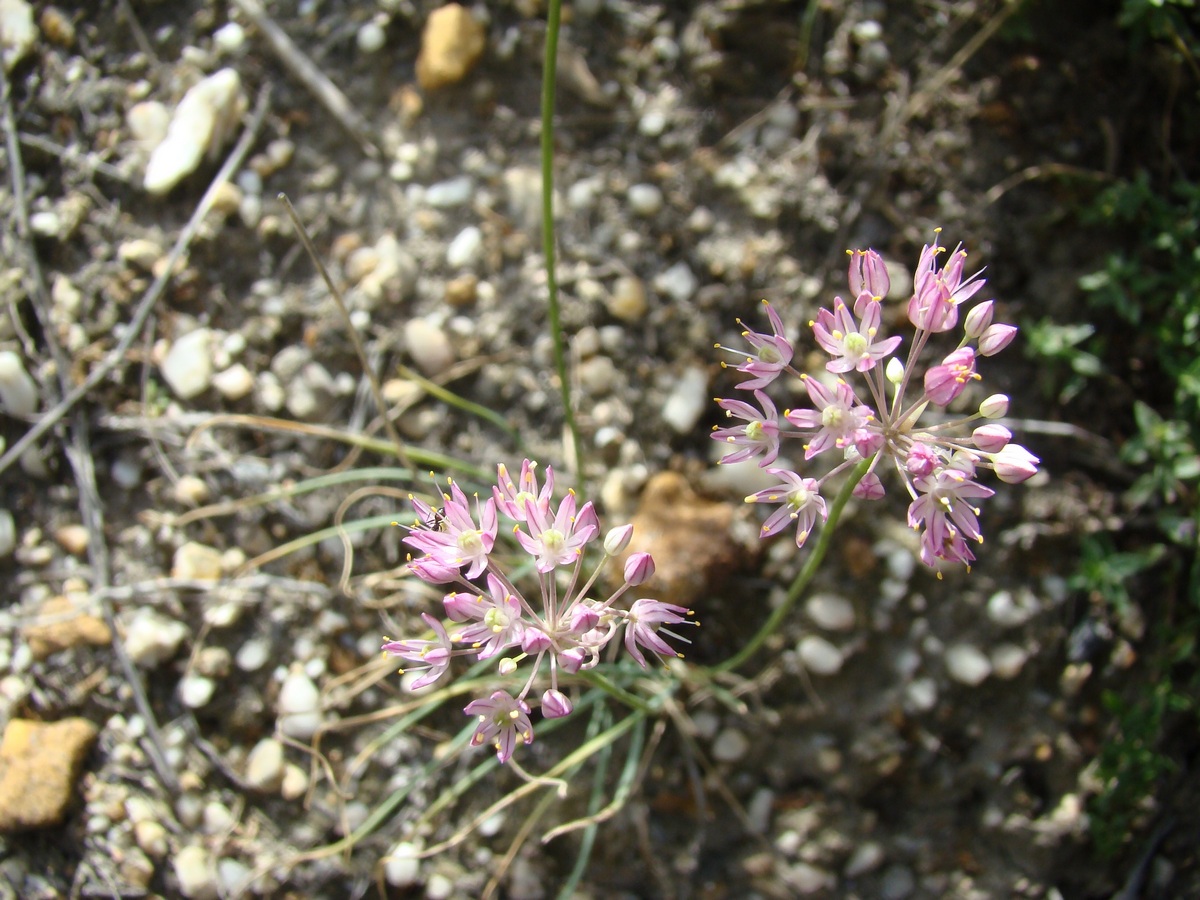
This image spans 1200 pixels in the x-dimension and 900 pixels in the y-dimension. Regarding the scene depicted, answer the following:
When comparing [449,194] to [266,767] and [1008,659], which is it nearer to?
[266,767]

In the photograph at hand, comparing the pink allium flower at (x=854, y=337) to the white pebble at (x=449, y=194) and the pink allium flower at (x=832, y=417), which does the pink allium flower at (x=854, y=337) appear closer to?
the pink allium flower at (x=832, y=417)

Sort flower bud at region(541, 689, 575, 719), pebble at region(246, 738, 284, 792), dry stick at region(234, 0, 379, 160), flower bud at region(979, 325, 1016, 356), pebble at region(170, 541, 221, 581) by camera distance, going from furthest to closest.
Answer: dry stick at region(234, 0, 379, 160) < pebble at region(170, 541, 221, 581) < pebble at region(246, 738, 284, 792) < flower bud at region(979, 325, 1016, 356) < flower bud at region(541, 689, 575, 719)

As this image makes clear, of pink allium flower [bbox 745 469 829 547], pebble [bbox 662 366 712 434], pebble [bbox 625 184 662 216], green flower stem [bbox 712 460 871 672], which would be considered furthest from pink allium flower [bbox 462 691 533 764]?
pebble [bbox 625 184 662 216]

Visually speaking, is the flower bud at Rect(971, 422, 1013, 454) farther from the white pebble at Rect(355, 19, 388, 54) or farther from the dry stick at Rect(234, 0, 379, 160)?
the white pebble at Rect(355, 19, 388, 54)

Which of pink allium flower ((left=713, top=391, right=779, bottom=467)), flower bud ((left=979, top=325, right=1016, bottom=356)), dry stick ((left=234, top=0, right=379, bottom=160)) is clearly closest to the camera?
flower bud ((left=979, top=325, right=1016, bottom=356))

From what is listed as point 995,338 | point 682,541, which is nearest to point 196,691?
point 682,541

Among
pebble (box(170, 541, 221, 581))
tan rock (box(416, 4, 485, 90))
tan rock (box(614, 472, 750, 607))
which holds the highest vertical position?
tan rock (box(416, 4, 485, 90))

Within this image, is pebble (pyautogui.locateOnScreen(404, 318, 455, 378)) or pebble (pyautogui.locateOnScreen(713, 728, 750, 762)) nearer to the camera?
pebble (pyautogui.locateOnScreen(713, 728, 750, 762))

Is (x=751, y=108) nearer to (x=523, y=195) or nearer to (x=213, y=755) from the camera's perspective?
(x=523, y=195)
